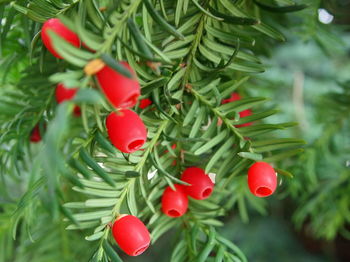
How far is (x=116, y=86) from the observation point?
0.29 meters

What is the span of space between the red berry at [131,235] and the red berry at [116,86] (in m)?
0.14

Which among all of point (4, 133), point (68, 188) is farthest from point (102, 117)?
point (68, 188)

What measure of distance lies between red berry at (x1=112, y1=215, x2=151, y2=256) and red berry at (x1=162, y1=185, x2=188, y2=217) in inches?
2.7

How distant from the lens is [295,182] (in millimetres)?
779

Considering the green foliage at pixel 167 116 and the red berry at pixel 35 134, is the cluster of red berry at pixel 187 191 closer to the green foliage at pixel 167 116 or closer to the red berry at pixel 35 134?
the green foliage at pixel 167 116

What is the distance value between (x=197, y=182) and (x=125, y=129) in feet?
0.43

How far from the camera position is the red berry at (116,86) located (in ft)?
0.95

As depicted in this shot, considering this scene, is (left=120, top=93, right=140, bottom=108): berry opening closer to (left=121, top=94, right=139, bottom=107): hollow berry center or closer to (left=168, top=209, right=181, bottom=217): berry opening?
(left=121, top=94, right=139, bottom=107): hollow berry center

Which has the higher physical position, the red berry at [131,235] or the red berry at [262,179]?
the red berry at [131,235]

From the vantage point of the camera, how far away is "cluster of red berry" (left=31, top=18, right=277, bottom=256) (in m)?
0.30

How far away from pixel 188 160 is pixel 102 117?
0.14m

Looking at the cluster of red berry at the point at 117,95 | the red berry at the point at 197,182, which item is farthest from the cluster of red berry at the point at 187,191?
the cluster of red berry at the point at 117,95

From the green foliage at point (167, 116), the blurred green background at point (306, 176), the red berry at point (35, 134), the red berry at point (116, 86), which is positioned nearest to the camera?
the red berry at point (116, 86)

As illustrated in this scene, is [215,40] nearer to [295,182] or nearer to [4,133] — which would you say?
A: [4,133]
